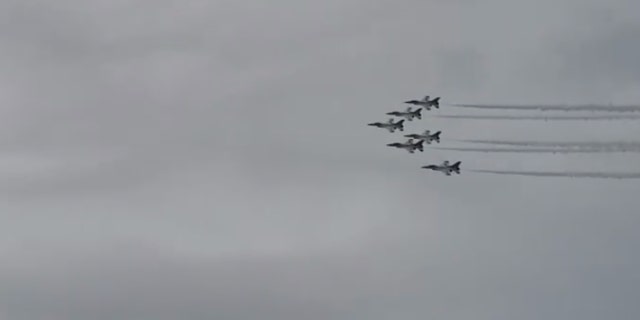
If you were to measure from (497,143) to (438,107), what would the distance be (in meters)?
37.4

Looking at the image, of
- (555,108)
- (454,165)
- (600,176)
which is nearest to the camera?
(600,176)

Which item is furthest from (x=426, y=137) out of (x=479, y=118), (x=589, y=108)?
(x=589, y=108)

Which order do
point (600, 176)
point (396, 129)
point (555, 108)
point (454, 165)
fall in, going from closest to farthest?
point (600, 176) < point (555, 108) < point (454, 165) < point (396, 129)

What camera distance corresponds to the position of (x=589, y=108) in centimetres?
14162

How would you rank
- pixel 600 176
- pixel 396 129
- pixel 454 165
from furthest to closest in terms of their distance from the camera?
1. pixel 396 129
2. pixel 454 165
3. pixel 600 176

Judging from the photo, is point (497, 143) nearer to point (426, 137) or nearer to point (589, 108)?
point (589, 108)

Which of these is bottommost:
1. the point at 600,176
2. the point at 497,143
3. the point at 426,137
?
the point at 600,176

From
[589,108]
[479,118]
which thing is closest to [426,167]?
[479,118]

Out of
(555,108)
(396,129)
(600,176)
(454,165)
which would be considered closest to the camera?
(600,176)

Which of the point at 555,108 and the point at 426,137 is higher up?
the point at 426,137

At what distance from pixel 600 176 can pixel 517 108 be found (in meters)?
18.5

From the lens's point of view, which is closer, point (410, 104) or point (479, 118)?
point (479, 118)

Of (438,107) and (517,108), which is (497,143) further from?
(438,107)

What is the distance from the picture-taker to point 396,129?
192 metres
